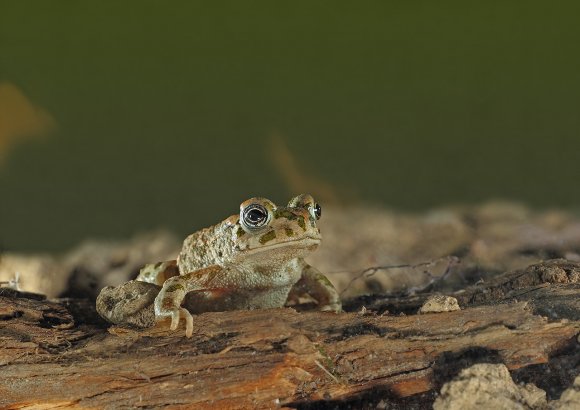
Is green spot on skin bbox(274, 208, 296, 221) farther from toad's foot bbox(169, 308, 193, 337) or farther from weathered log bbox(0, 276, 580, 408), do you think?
toad's foot bbox(169, 308, 193, 337)

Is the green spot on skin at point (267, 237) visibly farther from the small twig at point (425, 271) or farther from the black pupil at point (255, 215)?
the small twig at point (425, 271)

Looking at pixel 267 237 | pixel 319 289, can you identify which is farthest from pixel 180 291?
pixel 319 289

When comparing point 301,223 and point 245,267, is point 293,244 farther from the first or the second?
point 245,267

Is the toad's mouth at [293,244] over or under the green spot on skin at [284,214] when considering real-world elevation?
under

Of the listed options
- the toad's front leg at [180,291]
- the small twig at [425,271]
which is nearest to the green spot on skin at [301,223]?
the toad's front leg at [180,291]

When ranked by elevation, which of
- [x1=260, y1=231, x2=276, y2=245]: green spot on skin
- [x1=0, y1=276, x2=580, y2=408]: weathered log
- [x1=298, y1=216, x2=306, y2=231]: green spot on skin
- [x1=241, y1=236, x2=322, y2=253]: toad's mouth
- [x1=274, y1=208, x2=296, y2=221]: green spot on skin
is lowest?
[x1=0, y1=276, x2=580, y2=408]: weathered log

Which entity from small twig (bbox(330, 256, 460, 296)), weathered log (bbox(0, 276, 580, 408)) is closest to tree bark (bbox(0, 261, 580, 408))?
weathered log (bbox(0, 276, 580, 408))

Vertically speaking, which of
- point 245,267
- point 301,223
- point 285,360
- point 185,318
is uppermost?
point 301,223
